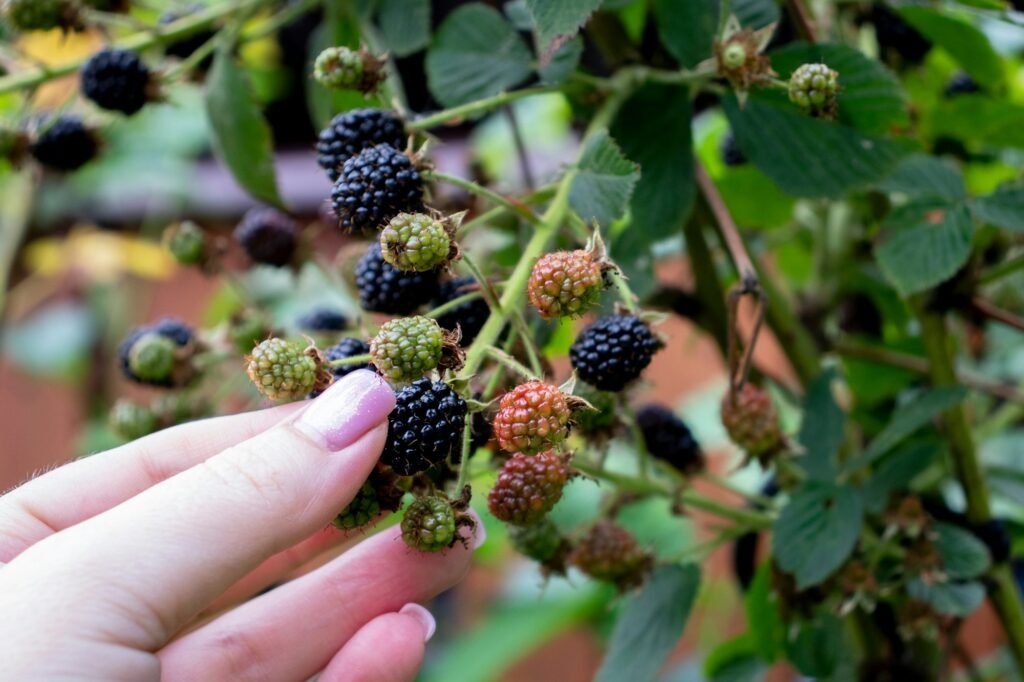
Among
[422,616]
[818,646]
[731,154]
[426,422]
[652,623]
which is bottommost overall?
[818,646]

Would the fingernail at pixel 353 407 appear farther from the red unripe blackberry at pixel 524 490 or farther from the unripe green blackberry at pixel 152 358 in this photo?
the unripe green blackberry at pixel 152 358

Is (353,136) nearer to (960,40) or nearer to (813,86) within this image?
(813,86)

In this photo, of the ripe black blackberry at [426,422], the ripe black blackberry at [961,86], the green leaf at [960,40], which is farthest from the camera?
the ripe black blackberry at [961,86]

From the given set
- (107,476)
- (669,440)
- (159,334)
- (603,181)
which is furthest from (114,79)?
(669,440)

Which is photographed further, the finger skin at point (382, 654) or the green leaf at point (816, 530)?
the green leaf at point (816, 530)

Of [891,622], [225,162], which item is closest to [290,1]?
[225,162]

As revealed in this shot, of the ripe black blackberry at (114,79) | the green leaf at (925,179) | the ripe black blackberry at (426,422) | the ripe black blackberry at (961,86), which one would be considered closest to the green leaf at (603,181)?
the ripe black blackberry at (426,422)

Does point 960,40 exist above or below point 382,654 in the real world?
above
